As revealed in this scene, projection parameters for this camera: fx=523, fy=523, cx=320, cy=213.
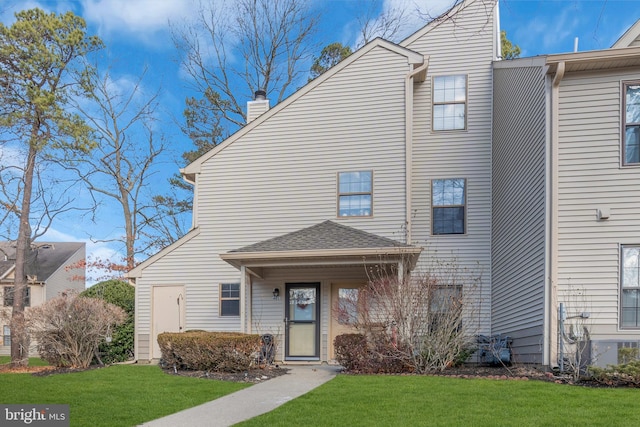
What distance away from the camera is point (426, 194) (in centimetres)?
1288

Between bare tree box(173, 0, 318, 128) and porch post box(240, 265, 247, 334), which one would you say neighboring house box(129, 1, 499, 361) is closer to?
porch post box(240, 265, 247, 334)

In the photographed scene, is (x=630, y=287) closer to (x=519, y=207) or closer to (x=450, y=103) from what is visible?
(x=519, y=207)

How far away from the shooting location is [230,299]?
13.2 metres

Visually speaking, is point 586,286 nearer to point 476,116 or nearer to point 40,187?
point 476,116

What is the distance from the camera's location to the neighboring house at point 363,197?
11219 mm

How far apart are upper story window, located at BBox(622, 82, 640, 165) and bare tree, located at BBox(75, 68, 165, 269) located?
64.9 ft

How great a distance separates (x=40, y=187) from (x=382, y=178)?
1099 cm

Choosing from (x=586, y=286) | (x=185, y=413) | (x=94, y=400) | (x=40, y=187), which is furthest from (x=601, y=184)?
(x=40, y=187)

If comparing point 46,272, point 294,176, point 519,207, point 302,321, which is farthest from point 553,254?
point 46,272

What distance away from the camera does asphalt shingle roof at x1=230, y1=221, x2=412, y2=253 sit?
1112cm

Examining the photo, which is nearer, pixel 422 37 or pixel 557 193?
pixel 557 193

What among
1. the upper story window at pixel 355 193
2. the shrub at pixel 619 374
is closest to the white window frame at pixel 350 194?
the upper story window at pixel 355 193

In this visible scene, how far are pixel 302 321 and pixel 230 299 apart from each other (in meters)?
1.96

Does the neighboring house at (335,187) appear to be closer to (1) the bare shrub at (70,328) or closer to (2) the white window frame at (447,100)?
(2) the white window frame at (447,100)
